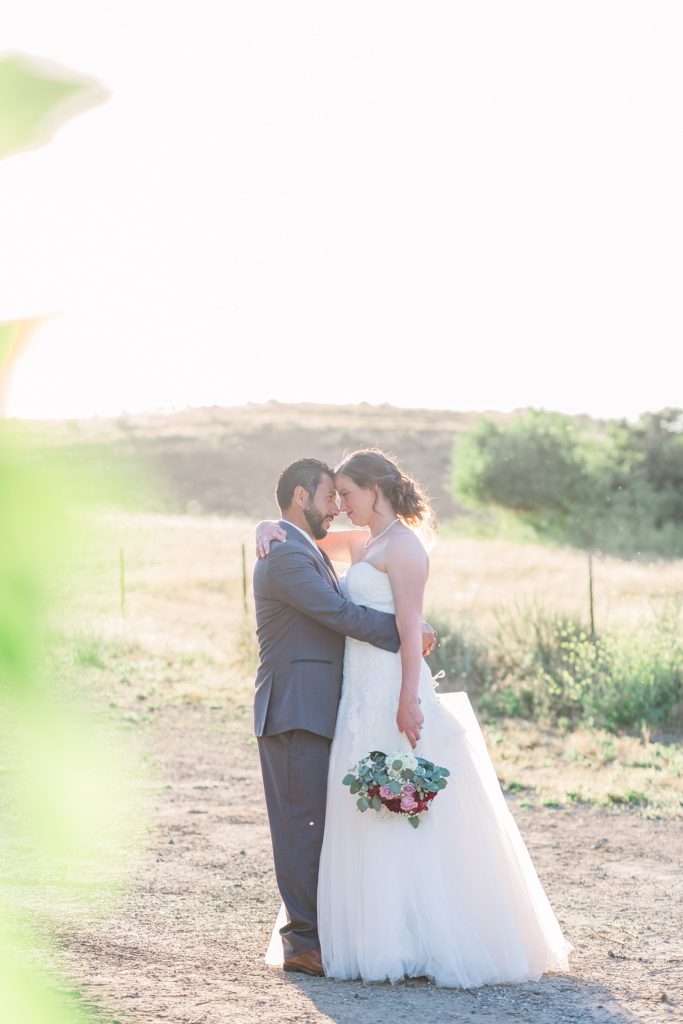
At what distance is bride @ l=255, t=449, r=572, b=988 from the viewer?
4410 mm

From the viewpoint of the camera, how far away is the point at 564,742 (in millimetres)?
10461

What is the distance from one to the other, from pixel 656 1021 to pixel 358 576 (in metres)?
1.85

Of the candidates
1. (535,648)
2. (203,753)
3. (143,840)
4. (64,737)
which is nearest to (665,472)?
(535,648)

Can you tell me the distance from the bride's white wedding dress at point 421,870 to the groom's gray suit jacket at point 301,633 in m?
0.10

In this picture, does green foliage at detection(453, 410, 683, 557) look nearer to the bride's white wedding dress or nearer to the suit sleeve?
the bride's white wedding dress

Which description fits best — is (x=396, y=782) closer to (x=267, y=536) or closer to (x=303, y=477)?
(x=267, y=536)

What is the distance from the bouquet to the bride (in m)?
0.10

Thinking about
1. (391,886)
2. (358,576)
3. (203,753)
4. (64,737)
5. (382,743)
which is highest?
(64,737)

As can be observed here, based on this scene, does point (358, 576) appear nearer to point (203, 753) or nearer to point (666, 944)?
point (666, 944)

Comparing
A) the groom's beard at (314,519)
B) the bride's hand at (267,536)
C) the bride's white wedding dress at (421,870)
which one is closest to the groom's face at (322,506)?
the groom's beard at (314,519)

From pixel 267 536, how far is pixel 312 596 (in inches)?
11.0

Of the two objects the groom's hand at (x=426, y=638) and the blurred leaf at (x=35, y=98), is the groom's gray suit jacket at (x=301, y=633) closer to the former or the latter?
the groom's hand at (x=426, y=638)

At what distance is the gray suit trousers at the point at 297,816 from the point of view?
452cm

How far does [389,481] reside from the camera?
4.45m
